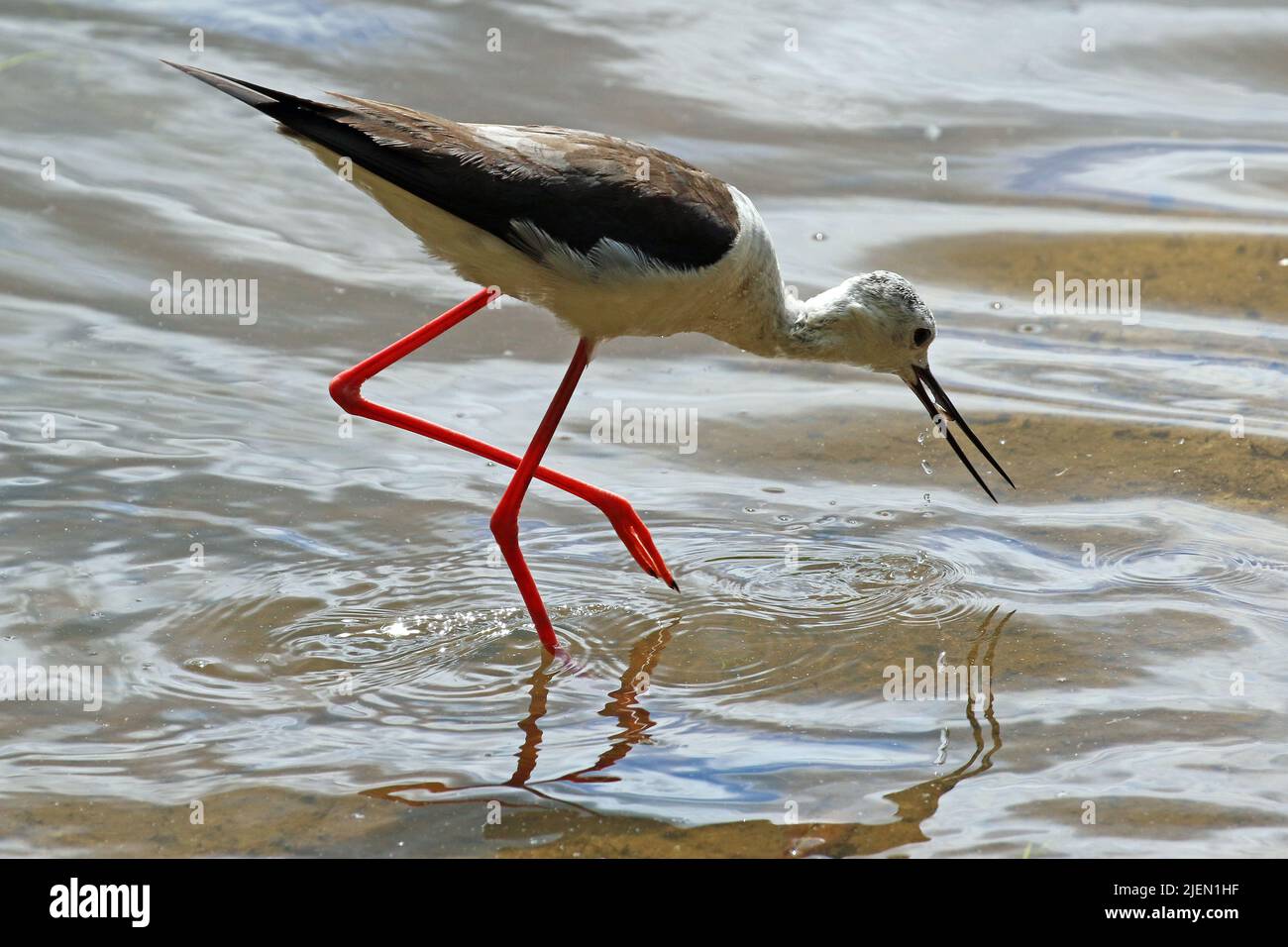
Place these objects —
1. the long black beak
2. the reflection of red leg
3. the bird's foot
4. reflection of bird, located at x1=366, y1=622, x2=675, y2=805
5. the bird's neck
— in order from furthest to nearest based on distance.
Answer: the long black beak → the bird's neck → the reflection of red leg → the bird's foot → reflection of bird, located at x1=366, y1=622, x2=675, y2=805

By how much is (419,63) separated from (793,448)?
485cm

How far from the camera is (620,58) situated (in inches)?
424

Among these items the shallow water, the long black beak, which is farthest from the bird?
the shallow water

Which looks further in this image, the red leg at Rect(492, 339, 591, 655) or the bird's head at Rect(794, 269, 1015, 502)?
the bird's head at Rect(794, 269, 1015, 502)

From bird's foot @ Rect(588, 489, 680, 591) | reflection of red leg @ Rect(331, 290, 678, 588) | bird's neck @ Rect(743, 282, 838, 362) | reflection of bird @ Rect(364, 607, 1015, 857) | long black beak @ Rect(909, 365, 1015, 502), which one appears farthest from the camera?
long black beak @ Rect(909, 365, 1015, 502)

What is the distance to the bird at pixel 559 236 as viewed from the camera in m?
5.33

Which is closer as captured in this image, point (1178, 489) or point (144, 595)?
point (144, 595)

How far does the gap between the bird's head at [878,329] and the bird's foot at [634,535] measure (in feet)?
3.47

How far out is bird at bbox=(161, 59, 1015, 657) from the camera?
5.33 metres

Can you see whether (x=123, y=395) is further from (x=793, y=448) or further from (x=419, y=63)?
(x=419, y=63)

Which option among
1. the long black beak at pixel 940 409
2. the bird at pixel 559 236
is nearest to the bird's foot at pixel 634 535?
the bird at pixel 559 236

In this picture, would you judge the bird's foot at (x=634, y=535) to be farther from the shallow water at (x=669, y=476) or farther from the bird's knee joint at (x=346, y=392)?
the bird's knee joint at (x=346, y=392)

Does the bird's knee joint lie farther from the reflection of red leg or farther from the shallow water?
the shallow water

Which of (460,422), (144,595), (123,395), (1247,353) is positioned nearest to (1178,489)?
(1247,353)
